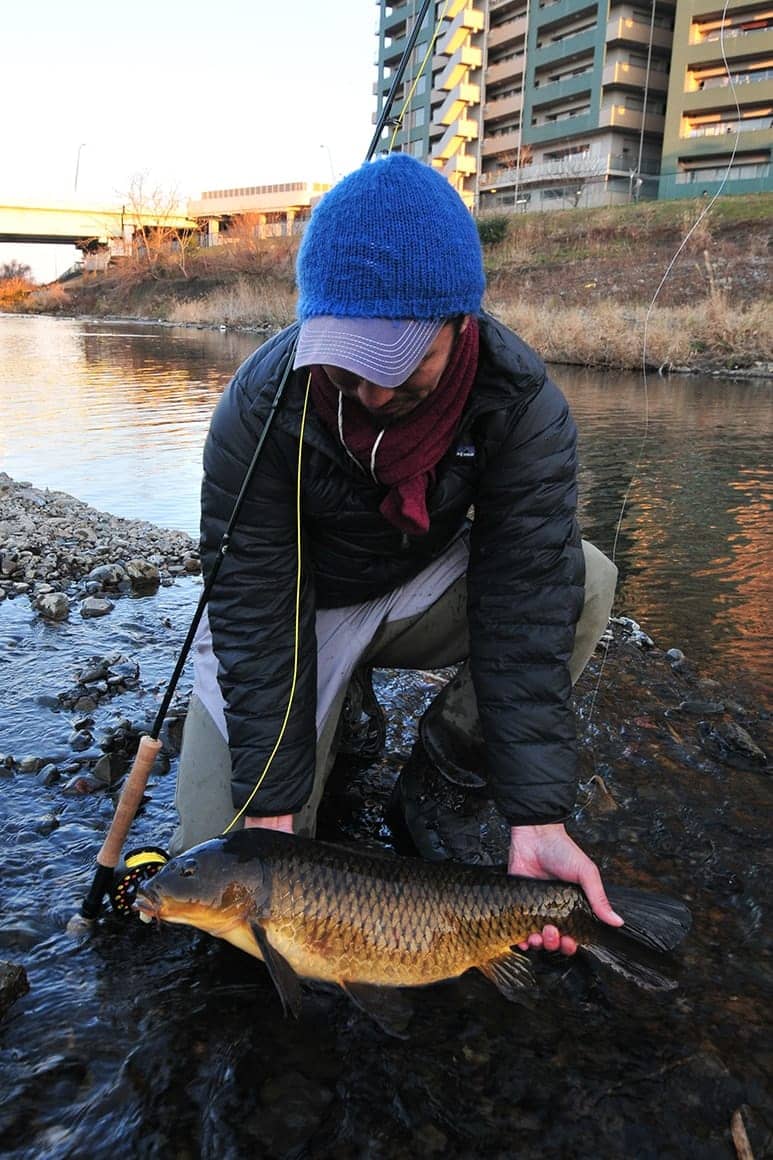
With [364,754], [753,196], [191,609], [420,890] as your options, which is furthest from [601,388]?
[753,196]

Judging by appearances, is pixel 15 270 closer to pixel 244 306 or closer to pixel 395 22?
pixel 395 22

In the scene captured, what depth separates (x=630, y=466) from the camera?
10.7 m

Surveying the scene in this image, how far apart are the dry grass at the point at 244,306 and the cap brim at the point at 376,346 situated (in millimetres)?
36985

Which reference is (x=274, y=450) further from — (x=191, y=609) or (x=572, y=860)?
(x=191, y=609)

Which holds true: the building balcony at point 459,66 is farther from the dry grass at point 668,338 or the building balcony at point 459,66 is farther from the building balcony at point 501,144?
the dry grass at point 668,338

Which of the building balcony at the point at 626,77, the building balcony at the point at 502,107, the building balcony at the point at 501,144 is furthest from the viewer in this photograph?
the building balcony at the point at 501,144

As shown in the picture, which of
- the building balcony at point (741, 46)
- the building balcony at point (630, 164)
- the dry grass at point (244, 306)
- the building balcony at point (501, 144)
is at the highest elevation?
the building balcony at point (741, 46)

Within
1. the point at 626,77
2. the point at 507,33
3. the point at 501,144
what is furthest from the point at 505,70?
the point at 626,77

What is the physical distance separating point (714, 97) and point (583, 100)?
10097 millimetres

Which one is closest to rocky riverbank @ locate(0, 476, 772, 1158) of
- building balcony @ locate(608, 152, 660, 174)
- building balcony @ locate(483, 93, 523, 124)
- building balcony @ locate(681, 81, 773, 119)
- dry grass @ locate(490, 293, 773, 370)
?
dry grass @ locate(490, 293, 773, 370)

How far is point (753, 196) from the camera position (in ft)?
120

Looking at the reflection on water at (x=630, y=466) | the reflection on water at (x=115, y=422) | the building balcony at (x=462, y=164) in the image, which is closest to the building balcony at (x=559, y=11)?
the building balcony at (x=462, y=164)

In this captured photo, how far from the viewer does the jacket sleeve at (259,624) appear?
8.34 feet

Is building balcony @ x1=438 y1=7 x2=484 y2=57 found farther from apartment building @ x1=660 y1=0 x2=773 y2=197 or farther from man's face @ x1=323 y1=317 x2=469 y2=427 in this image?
man's face @ x1=323 y1=317 x2=469 y2=427
